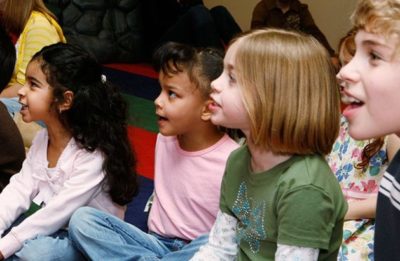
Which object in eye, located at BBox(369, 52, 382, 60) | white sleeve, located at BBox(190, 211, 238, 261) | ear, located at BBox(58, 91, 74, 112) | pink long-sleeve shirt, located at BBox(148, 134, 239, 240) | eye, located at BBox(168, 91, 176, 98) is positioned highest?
eye, located at BBox(369, 52, 382, 60)

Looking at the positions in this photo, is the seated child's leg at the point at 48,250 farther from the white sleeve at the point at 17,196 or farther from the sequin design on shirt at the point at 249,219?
the sequin design on shirt at the point at 249,219

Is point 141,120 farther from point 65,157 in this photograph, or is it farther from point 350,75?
point 350,75

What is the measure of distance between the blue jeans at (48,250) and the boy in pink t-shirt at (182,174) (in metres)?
0.04

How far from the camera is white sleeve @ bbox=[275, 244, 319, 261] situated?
112cm

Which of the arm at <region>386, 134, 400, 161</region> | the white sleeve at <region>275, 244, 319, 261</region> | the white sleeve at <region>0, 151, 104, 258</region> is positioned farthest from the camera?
the white sleeve at <region>0, 151, 104, 258</region>

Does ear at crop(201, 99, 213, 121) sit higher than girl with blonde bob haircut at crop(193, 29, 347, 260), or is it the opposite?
girl with blonde bob haircut at crop(193, 29, 347, 260)

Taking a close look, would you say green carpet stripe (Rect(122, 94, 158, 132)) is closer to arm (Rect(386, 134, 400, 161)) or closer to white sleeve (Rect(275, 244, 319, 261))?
arm (Rect(386, 134, 400, 161))

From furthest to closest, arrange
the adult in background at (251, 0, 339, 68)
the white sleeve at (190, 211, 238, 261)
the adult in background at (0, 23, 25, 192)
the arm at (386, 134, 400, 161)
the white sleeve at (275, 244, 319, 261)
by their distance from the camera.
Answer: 1. the adult in background at (251, 0, 339, 68)
2. the adult in background at (0, 23, 25, 192)
3. the arm at (386, 134, 400, 161)
4. the white sleeve at (190, 211, 238, 261)
5. the white sleeve at (275, 244, 319, 261)

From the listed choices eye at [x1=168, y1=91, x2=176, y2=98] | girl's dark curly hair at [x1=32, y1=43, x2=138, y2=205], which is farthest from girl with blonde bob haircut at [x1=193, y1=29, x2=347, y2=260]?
girl's dark curly hair at [x1=32, y1=43, x2=138, y2=205]

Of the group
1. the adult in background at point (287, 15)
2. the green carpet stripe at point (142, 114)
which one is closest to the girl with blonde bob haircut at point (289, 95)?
the green carpet stripe at point (142, 114)

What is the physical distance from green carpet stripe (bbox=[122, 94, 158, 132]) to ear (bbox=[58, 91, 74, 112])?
1.31 meters

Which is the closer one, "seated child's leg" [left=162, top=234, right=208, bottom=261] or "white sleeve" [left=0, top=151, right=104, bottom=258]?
"seated child's leg" [left=162, top=234, right=208, bottom=261]

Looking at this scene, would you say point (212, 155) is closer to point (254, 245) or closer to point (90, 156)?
point (90, 156)

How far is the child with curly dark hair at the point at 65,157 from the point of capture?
1.68 metres
